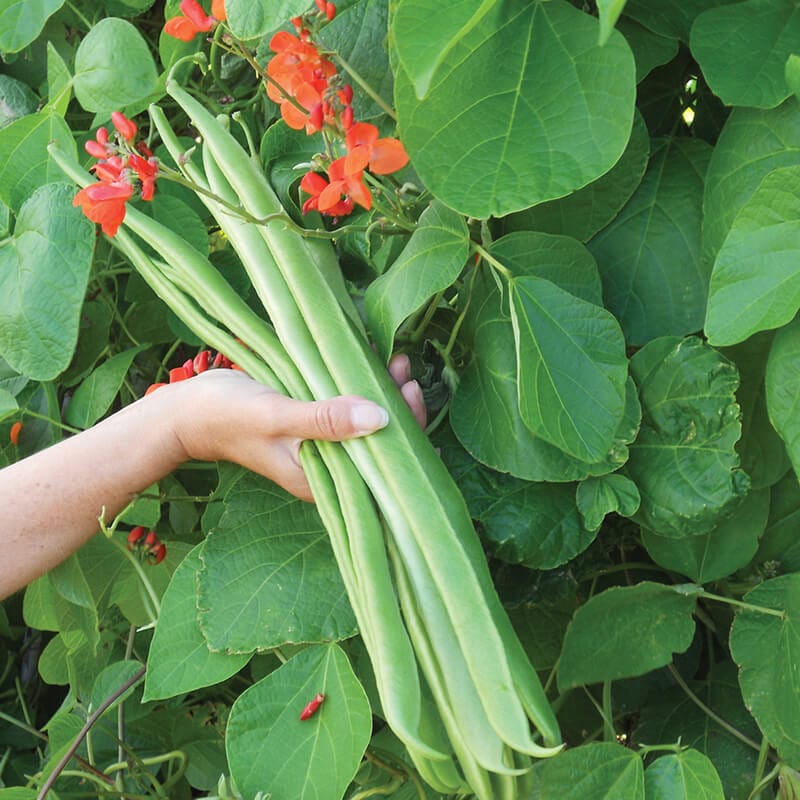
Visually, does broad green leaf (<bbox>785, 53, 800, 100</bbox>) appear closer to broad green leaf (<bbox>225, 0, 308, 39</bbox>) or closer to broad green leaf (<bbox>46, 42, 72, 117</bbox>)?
broad green leaf (<bbox>225, 0, 308, 39</bbox>)

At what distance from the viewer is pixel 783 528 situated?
760 mm

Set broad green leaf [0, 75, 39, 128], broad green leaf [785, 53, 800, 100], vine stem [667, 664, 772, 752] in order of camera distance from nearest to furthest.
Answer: broad green leaf [785, 53, 800, 100], vine stem [667, 664, 772, 752], broad green leaf [0, 75, 39, 128]

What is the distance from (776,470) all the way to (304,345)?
1.18 feet

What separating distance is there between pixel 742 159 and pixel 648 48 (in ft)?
0.34

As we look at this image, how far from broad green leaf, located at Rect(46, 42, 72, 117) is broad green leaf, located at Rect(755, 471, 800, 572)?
0.73m

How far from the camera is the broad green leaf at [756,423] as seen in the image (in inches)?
27.9

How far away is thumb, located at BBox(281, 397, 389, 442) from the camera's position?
634 millimetres

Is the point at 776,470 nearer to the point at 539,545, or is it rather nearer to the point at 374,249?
the point at 539,545

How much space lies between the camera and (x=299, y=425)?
2.17ft

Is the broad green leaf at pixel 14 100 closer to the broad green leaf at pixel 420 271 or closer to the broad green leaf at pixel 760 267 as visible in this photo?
the broad green leaf at pixel 420 271

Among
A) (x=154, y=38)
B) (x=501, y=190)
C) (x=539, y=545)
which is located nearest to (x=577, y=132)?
(x=501, y=190)

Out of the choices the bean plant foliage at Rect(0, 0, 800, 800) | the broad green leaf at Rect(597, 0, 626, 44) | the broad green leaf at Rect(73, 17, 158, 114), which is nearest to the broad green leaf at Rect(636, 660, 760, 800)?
the bean plant foliage at Rect(0, 0, 800, 800)

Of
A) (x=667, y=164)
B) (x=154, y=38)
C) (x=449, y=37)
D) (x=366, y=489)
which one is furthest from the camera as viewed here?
(x=154, y=38)

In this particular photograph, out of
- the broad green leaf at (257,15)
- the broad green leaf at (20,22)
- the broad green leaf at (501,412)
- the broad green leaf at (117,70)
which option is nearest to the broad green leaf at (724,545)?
the broad green leaf at (501,412)
